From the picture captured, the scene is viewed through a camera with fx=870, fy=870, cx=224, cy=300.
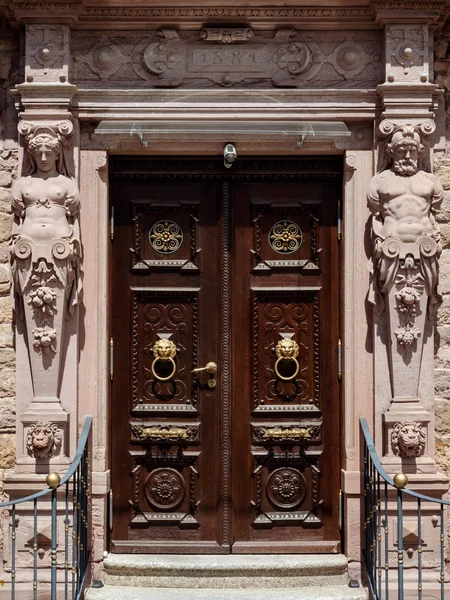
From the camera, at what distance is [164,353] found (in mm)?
5914

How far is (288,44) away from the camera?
5812mm

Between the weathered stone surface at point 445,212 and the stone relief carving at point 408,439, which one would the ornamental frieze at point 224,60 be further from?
the stone relief carving at point 408,439

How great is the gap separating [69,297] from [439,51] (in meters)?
2.97

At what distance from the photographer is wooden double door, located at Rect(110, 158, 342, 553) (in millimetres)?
5922

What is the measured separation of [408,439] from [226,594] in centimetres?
151

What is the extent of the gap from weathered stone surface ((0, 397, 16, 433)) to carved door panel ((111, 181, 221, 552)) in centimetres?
67

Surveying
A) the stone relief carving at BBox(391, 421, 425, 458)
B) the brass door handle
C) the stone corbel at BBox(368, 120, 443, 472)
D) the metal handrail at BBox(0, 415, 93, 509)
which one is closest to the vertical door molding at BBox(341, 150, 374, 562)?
the stone corbel at BBox(368, 120, 443, 472)

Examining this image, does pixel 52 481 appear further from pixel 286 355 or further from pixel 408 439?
pixel 408 439

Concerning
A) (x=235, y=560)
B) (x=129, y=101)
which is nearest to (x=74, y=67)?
(x=129, y=101)

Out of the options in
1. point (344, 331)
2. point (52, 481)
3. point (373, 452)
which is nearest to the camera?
point (52, 481)

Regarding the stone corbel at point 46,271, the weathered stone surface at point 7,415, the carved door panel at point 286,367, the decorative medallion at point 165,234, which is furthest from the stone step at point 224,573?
the decorative medallion at point 165,234

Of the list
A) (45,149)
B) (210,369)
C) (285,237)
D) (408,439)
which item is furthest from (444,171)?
(45,149)

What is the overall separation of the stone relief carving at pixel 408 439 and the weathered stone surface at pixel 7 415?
2.48 meters

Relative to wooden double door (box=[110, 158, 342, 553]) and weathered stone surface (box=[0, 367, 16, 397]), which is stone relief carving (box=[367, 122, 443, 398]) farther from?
weathered stone surface (box=[0, 367, 16, 397])
